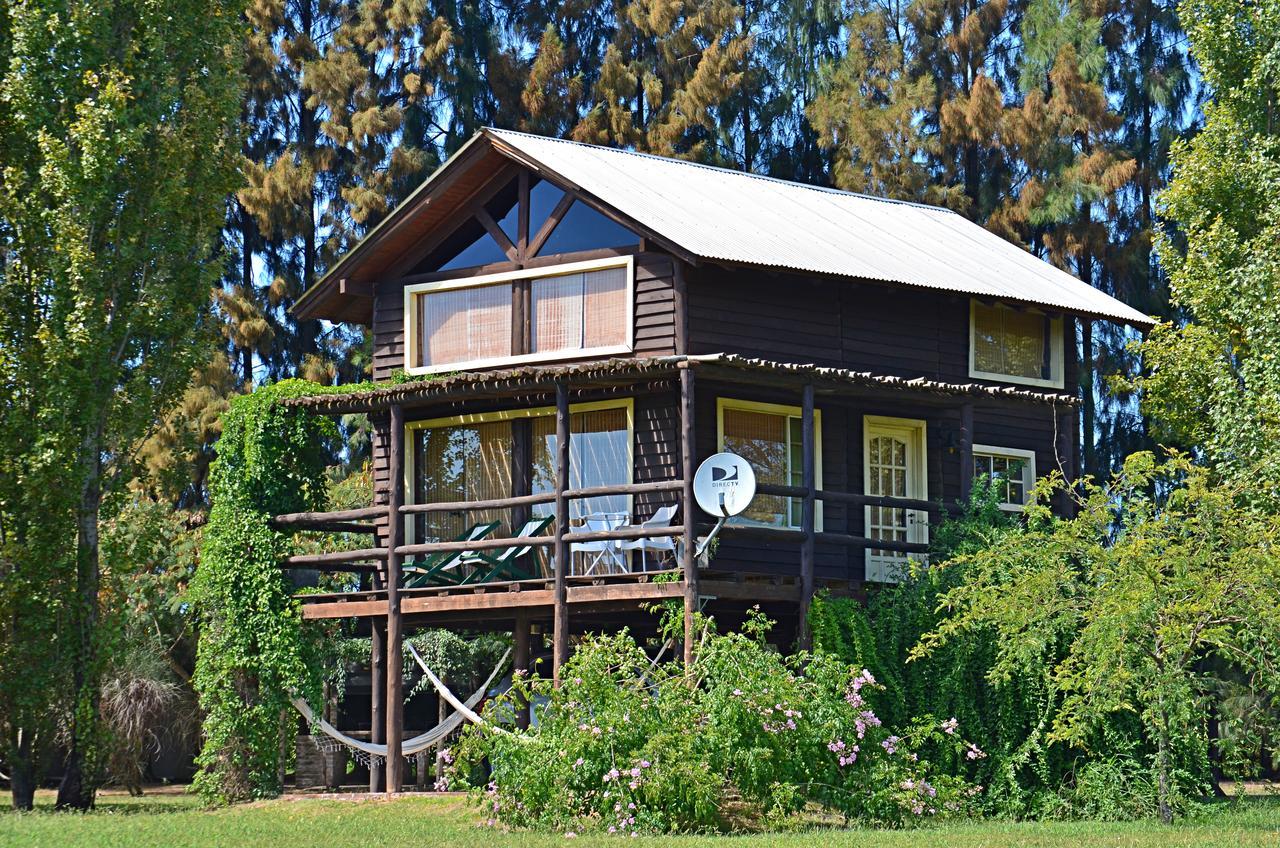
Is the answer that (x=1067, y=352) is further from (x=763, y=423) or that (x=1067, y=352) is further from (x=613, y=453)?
(x=613, y=453)

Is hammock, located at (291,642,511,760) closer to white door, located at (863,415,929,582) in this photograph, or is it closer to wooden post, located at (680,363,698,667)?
wooden post, located at (680,363,698,667)

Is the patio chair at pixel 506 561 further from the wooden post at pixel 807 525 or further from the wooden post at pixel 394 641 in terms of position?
the wooden post at pixel 807 525

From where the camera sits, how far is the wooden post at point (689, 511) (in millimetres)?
18766

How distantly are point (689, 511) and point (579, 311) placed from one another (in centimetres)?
424

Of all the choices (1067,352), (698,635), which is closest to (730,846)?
(698,635)

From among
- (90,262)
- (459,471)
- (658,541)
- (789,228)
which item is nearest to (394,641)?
(459,471)

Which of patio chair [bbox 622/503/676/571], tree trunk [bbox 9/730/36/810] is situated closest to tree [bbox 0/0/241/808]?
tree trunk [bbox 9/730/36/810]

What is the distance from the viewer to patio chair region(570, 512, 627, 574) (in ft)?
69.3

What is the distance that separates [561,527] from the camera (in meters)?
19.8

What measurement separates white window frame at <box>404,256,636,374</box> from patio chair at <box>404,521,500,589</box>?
2.06m

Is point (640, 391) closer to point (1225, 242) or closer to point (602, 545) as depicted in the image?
point (602, 545)

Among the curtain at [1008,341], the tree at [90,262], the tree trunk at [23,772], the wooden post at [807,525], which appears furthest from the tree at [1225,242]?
the tree trunk at [23,772]

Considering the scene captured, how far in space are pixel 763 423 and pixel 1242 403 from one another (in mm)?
8356

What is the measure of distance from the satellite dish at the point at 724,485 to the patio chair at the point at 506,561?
2467 millimetres
